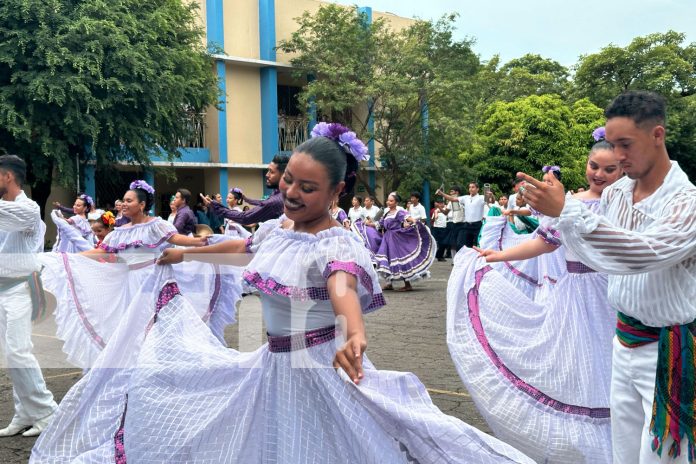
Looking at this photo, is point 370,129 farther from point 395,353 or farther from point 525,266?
point 525,266

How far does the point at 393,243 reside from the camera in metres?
13.6

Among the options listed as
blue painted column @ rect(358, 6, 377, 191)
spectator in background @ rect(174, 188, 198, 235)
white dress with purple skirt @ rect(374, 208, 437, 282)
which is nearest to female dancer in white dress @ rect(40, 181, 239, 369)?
spectator in background @ rect(174, 188, 198, 235)

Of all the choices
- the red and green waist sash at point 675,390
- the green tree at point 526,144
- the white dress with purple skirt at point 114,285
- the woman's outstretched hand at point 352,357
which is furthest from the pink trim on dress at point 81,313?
the green tree at point 526,144

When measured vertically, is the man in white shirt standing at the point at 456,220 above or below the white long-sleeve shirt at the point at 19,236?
below

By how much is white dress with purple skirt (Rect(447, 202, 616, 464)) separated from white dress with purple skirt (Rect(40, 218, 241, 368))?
2.19m

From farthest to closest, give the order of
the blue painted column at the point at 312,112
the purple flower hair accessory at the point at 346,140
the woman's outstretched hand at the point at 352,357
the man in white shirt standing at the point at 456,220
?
the blue painted column at the point at 312,112
the man in white shirt standing at the point at 456,220
the purple flower hair accessory at the point at 346,140
the woman's outstretched hand at the point at 352,357

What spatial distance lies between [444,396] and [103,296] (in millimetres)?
2733

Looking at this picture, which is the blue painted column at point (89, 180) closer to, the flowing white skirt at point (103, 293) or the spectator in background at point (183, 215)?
the spectator in background at point (183, 215)

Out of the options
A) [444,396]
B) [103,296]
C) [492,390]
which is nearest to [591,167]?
[492,390]

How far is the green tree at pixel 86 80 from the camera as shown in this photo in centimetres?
1623

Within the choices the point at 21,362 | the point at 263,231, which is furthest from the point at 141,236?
the point at 263,231

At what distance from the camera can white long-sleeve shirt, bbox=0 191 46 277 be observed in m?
4.94

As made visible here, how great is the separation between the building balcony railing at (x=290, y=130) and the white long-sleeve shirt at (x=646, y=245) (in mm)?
23863

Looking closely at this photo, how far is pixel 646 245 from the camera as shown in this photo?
Answer: 8.82 ft
